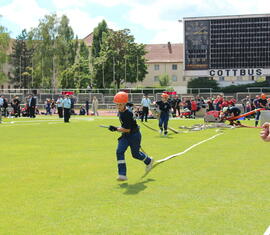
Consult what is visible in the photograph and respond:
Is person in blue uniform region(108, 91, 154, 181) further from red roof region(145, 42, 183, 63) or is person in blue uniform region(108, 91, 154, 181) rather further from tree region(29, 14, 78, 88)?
red roof region(145, 42, 183, 63)

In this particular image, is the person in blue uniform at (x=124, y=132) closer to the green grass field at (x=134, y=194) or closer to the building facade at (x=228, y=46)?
the green grass field at (x=134, y=194)

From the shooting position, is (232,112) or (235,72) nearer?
(232,112)

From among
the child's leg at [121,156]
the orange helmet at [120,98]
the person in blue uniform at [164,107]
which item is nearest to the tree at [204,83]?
the person in blue uniform at [164,107]

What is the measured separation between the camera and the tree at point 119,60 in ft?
267

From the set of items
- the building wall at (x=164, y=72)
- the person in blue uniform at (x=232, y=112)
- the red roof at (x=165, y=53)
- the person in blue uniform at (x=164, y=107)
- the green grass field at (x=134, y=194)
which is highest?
the red roof at (x=165, y=53)

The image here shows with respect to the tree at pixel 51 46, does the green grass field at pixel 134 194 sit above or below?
below

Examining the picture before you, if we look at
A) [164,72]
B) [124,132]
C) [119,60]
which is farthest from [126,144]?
[164,72]

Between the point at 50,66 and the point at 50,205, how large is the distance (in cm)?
7792

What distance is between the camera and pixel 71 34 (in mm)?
87000

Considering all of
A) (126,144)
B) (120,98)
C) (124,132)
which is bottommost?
(126,144)

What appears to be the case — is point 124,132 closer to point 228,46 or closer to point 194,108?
point 194,108

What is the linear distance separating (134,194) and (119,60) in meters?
75.5

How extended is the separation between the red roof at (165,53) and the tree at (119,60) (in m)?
24.8

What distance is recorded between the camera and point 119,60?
82125mm
